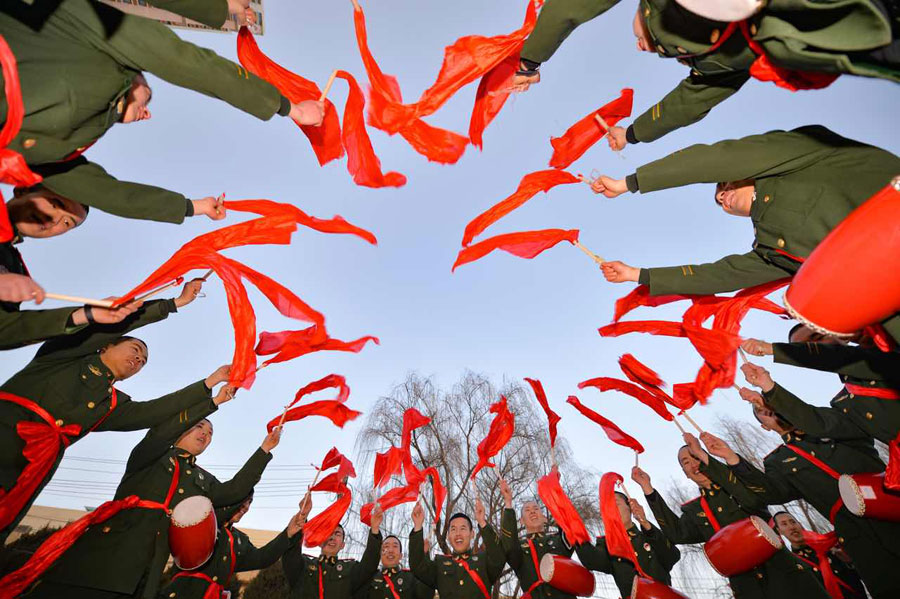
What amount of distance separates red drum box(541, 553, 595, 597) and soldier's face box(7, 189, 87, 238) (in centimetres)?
507

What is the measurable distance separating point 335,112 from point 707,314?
316cm

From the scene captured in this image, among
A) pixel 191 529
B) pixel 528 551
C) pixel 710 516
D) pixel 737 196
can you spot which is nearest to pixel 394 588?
pixel 528 551

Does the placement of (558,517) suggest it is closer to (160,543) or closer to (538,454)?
(160,543)

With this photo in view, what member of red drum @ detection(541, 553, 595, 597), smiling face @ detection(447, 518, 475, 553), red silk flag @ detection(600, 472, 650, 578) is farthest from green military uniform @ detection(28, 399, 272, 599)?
red silk flag @ detection(600, 472, 650, 578)

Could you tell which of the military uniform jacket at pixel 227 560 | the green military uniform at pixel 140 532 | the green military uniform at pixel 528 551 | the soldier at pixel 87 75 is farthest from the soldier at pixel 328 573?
the soldier at pixel 87 75

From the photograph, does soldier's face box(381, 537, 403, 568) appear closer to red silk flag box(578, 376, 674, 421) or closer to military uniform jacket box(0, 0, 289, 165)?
red silk flag box(578, 376, 674, 421)

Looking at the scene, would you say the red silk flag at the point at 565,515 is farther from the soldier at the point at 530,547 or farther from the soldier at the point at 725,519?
the soldier at the point at 725,519

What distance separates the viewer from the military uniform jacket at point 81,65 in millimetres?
1862

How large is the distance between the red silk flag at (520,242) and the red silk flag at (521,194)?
0.18 meters

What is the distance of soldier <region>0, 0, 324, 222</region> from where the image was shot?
1.87m

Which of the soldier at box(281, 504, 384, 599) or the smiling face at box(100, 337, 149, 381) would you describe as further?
the soldier at box(281, 504, 384, 599)

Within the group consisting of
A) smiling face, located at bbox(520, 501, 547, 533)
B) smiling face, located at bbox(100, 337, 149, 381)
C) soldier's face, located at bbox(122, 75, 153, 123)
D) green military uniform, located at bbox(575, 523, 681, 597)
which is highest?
soldier's face, located at bbox(122, 75, 153, 123)

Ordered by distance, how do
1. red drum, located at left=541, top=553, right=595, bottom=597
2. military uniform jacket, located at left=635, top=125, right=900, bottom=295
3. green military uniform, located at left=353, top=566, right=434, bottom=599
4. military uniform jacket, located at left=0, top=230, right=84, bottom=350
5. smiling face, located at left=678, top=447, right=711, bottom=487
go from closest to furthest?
military uniform jacket, located at left=635, top=125, right=900, bottom=295
military uniform jacket, located at left=0, top=230, right=84, bottom=350
red drum, located at left=541, top=553, right=595, bottom=597
smiling face, located at left=678, top=447, right=711, bottom=487
green military uniform, located at left=353, top=566, right=434, bottom=599

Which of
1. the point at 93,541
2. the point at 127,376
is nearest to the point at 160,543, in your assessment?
the point at 93,541
